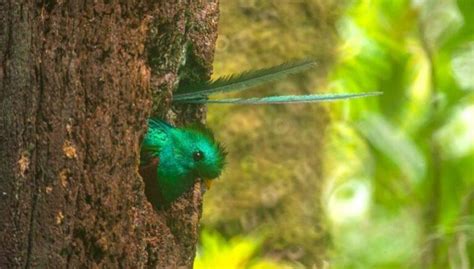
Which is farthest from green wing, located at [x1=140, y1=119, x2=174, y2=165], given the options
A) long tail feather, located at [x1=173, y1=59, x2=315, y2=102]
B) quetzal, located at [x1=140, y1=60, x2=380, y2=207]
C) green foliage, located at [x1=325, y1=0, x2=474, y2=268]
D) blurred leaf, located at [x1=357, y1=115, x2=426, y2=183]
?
blurred leaf, located at [x1=357, y1=115, x2=426, y2=183]

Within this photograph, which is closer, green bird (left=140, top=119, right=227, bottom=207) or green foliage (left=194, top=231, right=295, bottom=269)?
green bird (left=140, top=119, right=227, bottom=207)

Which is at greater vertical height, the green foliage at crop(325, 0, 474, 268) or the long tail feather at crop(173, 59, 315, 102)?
the green foliage at crop(325, 0, 474, 268)

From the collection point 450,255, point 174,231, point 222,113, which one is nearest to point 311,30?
point 222,113

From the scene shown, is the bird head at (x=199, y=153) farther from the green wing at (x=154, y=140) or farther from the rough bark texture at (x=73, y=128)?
the rough bark texture at (x=73, y=128)

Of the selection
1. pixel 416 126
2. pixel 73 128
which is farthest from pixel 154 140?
pixel 416 126

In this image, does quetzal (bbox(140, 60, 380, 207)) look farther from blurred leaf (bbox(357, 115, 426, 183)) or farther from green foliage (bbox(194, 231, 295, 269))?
blurred leaf (bbox(357, 115, 426, 183))

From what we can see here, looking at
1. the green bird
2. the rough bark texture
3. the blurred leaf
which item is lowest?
the rough bark texture

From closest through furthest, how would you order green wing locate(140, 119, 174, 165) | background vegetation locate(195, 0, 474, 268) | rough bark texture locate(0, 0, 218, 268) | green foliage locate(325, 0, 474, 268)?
rough bark texture locate(0, 0, 218, 268)
green wing locate(140, 119, 174, 165)
green foliage locate(325, 0, 474, 268)
background vegetation locate(195, 0, 474, 268)

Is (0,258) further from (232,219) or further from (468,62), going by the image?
(468,62)

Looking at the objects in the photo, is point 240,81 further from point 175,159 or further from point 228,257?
point 228,257
